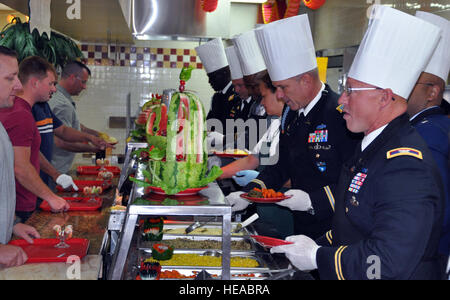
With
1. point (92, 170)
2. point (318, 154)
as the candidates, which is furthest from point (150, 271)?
point (92, 170)

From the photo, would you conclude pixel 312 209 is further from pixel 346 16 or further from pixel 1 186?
pixel 346 16

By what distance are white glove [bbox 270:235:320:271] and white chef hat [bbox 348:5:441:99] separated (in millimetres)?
635

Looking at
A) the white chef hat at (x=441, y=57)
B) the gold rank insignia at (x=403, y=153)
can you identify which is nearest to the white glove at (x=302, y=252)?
the gold rank insignia at (x=403, y=153)

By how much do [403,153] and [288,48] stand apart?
1.39 m

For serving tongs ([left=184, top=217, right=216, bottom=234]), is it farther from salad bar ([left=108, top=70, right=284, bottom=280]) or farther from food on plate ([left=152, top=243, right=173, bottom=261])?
food on plate ([left=152, top=243, right=173, bottom=261])

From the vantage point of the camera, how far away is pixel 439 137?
2152mm

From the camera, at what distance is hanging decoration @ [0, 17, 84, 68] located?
3887 mm

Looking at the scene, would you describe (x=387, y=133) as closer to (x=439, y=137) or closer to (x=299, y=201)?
(x=439, y=137)

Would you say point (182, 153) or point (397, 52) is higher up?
point (397, 52)

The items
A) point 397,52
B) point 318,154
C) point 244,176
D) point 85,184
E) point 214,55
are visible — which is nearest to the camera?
point 397,52

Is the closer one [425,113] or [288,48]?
[425,113]

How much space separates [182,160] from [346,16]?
17.3ft

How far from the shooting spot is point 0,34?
398cm
